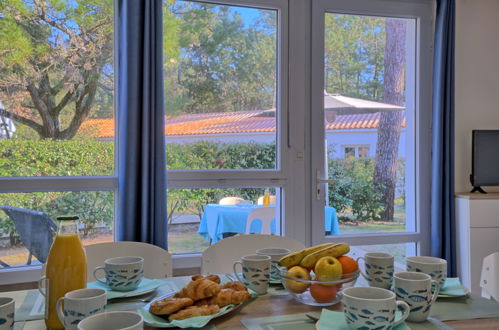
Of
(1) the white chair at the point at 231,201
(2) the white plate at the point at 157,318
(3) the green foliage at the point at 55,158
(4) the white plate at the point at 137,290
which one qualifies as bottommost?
(4) the white plate at the point at 137,290

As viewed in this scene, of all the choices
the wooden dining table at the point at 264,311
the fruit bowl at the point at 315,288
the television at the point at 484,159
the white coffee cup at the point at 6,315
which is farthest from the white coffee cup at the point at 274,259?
the television at the point at 484,159

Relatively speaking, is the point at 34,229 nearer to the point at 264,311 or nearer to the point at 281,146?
the point at 281,146

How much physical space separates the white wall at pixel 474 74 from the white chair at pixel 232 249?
1920 millimetres

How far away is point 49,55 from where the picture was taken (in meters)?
2.60

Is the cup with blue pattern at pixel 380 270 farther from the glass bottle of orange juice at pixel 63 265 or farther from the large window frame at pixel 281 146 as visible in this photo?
the large window frame at pixel 281 146

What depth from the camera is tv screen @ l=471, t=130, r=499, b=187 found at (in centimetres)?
311

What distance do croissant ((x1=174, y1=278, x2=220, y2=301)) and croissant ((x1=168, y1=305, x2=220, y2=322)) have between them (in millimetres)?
40

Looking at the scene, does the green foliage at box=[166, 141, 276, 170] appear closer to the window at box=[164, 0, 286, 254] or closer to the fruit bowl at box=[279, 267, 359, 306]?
the window at box=[164, 0, 286, 254]

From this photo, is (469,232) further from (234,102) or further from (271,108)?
(234,102)

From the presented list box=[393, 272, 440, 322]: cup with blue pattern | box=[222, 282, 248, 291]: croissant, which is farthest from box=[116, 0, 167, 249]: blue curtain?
box=[393, 272, 440, 322]: cup with blue pattern

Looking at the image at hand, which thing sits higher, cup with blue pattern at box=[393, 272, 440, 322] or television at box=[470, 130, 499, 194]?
television at box=[470, 130, 499, 194]

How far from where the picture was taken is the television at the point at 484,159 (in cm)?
311

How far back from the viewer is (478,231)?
9.67 ft

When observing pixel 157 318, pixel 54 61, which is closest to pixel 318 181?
pixel 54 61
